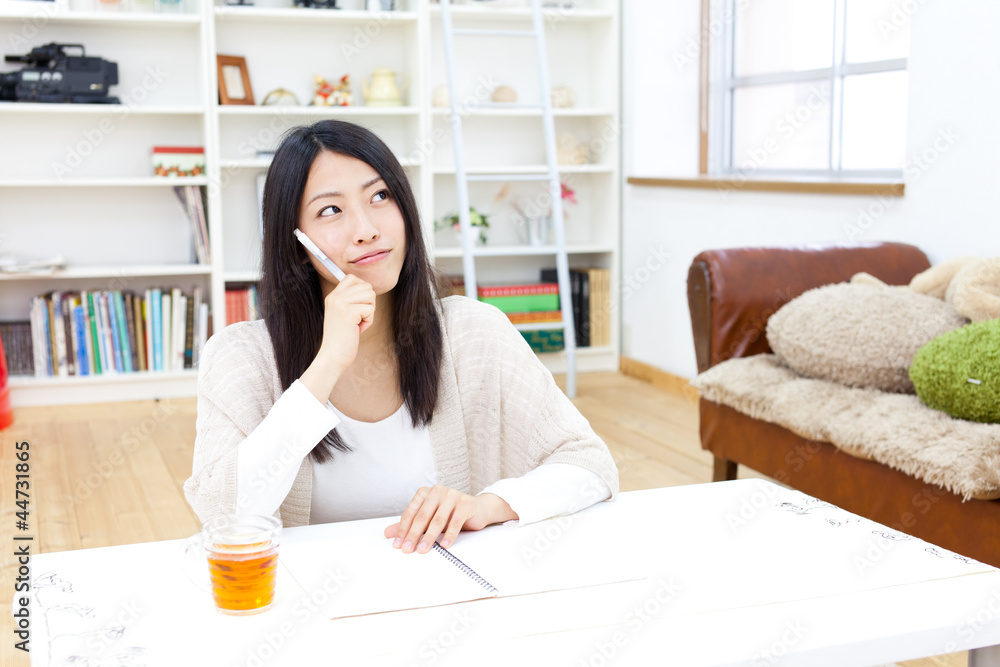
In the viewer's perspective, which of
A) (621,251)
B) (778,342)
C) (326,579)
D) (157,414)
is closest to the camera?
(326,579)

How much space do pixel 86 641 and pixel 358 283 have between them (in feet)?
1.76

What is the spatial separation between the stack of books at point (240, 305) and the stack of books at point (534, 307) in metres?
0.94

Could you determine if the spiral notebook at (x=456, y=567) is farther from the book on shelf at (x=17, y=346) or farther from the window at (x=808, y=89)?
the book on shelf at (x=17, y=346)

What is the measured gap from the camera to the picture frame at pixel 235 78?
3854 mm

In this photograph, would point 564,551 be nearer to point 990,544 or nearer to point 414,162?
point 990,544

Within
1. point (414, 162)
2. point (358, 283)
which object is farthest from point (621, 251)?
point (358, 283)

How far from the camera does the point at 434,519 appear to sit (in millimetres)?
935

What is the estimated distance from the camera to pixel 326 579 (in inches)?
33.1

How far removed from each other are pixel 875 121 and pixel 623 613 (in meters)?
2.87
